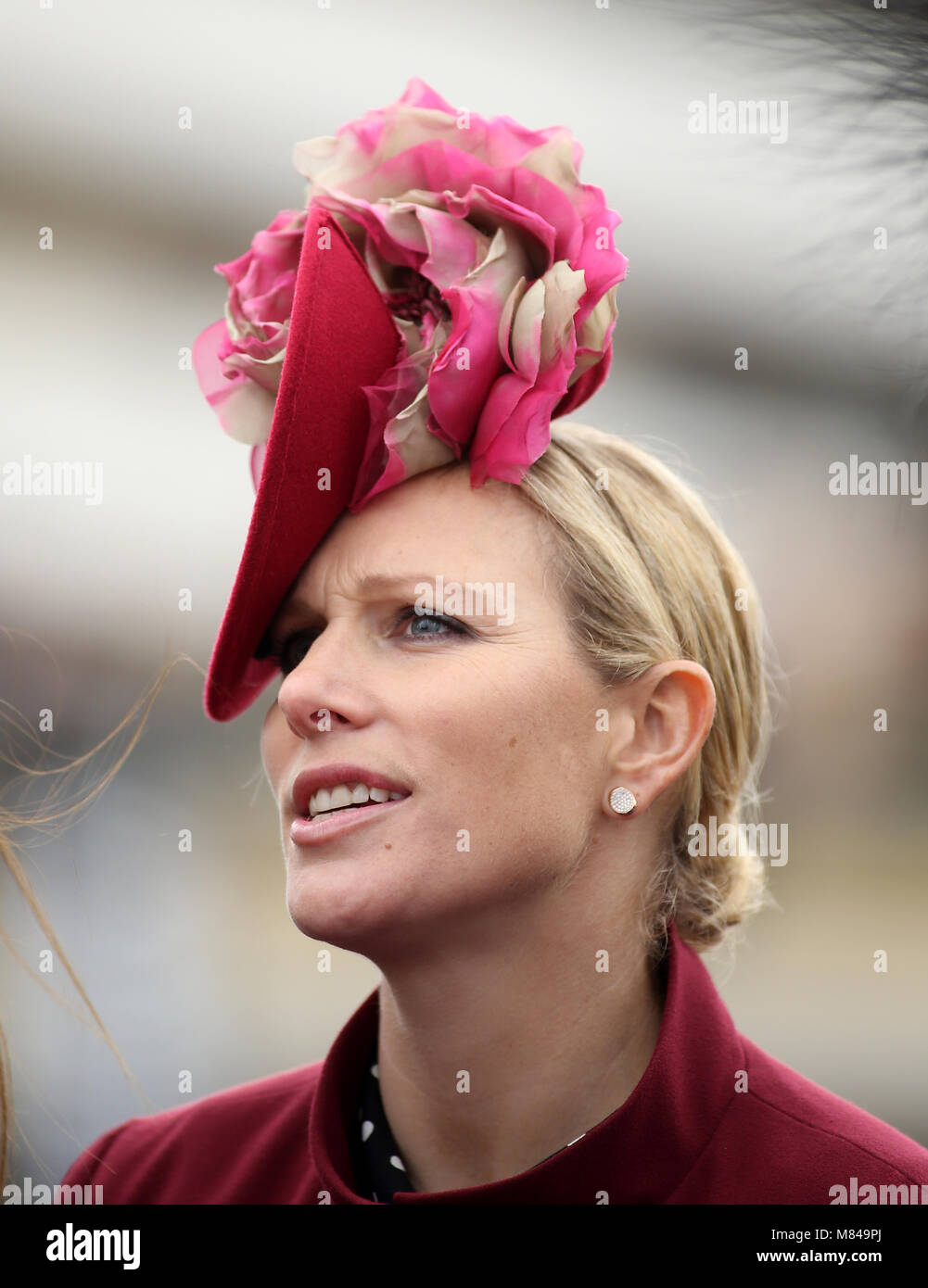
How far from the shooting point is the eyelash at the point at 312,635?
59.1 inches

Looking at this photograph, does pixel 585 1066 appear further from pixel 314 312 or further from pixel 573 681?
pixel 314 312

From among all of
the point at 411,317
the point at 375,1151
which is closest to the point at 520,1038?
the point at 375,1151

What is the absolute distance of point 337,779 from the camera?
146 centimetres

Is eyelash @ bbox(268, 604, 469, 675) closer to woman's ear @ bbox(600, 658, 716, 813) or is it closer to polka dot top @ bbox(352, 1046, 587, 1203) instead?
woman's ear @ bbox(600, 658, 716, 813)

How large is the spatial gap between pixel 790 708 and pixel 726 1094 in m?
1.61

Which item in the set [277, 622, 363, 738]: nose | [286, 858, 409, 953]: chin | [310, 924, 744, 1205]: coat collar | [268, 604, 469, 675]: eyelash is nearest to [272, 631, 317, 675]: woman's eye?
[268, 604, 469, 675]: eyelash

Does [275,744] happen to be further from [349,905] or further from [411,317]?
[411,317]

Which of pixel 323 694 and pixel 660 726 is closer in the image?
pixel 323 694

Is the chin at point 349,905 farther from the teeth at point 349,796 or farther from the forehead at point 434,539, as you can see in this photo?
the forehead at point 434,539

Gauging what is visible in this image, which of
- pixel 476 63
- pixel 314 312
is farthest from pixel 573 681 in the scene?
pixel 476 63

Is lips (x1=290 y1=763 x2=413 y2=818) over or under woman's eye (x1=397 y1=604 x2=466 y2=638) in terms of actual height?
under

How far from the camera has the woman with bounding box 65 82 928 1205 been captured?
4.73 ft

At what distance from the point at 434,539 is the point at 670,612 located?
0.38 metres

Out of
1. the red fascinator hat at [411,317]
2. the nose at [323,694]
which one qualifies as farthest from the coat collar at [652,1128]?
the red fascinator hat at [411,317]
